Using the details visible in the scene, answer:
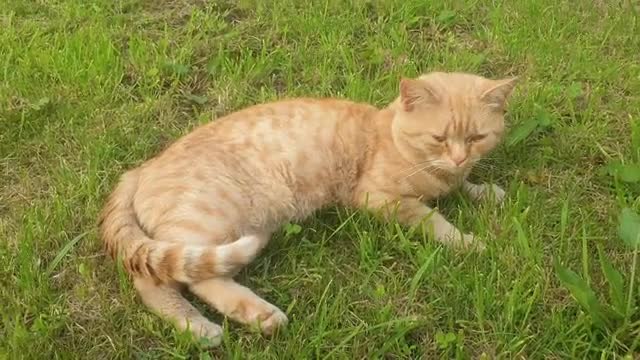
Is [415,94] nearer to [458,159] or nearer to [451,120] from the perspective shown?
[451,120]

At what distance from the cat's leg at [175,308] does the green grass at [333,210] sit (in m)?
0.04

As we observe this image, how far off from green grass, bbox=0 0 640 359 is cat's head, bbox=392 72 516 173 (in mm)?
247

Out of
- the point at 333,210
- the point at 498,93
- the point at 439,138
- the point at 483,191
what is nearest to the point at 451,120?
the point at 439,138

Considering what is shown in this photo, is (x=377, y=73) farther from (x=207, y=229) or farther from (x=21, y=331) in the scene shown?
(x=21, y=331)

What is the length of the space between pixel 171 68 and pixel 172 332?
1.99 meters

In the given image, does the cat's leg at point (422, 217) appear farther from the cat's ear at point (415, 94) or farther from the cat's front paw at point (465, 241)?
the cat's ear at point (415, 94)

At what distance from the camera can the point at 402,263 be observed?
10.2ft

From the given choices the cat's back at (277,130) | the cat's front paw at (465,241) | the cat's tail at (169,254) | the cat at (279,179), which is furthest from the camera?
the cat's back at (277,130)

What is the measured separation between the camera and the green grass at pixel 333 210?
9.09ft

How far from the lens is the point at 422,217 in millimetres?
3271

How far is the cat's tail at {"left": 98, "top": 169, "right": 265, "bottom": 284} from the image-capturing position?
273 centimetres

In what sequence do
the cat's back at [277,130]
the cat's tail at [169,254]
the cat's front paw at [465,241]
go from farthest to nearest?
the cat's back at [277,130], the cat's front paw at [465,241], the cat's tail at [169,254]

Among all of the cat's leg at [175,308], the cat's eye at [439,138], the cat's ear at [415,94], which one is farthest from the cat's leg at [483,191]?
the cat's leg at [175,308]

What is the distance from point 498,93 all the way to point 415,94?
333mm
